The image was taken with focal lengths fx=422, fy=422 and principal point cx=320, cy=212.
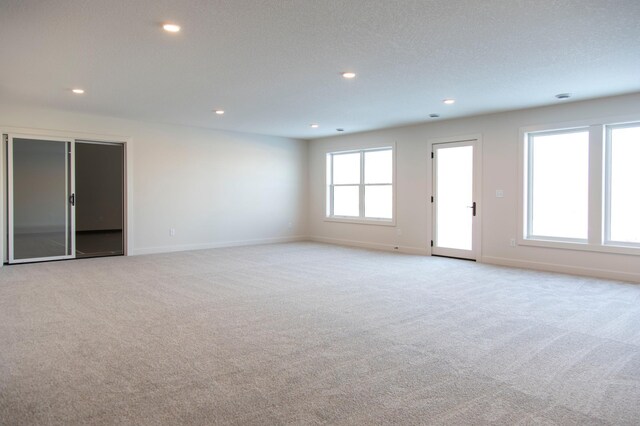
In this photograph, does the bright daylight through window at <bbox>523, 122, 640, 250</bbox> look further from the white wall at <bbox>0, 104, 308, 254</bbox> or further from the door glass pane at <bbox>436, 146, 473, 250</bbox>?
the white wall at <bbox>0, 104, 308, 254</bbox>

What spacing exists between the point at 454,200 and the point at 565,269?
206cm

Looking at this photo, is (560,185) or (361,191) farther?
(361,191)

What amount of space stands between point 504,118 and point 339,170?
156 inches

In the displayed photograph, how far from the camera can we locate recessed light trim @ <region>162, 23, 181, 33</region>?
3.31 metres

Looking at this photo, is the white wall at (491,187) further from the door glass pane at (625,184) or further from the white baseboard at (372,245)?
the door glass pane at (625,184)

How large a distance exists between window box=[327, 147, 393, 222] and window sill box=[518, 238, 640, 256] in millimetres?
2743

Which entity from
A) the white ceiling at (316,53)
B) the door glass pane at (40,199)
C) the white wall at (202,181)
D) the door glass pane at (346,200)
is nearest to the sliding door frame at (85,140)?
the white wall at (202,181)

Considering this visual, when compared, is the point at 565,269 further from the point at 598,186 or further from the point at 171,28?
the point at 171,28

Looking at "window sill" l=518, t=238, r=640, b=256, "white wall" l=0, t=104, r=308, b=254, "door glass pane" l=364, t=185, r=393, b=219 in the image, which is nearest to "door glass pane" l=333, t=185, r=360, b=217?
"door glass pane" l=364, t=185, r=393, b=219

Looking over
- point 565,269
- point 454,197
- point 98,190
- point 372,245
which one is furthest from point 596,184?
point 98,190

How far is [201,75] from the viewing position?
472 centimetres

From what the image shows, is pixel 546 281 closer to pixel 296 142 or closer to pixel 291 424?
pixel 291 424

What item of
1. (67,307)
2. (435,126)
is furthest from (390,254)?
(67,307)

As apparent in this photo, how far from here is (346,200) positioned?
9.50 m
